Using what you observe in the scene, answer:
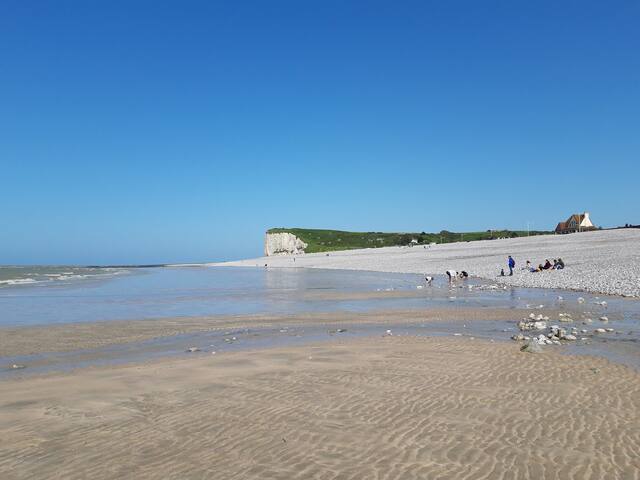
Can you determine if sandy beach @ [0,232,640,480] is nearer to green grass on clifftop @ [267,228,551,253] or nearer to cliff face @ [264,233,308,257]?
green grass on clifftop @ [267,228,551,253]

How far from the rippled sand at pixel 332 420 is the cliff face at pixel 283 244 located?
16687 centimetres

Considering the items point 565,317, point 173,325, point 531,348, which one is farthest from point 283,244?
point 531,348

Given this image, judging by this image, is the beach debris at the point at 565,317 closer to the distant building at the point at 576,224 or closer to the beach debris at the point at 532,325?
the beach debris at the point at 532,325

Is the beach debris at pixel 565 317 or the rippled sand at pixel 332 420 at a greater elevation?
the beach debris at pixel 565 317

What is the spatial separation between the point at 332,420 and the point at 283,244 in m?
178

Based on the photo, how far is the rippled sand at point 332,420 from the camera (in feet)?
21.9

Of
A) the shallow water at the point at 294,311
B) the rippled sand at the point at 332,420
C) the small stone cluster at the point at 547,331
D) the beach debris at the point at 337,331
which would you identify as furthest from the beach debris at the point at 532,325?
the beach debris at the point at 337,331

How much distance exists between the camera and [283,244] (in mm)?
185625

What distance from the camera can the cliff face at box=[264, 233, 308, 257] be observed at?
Result: 182000 millimetres

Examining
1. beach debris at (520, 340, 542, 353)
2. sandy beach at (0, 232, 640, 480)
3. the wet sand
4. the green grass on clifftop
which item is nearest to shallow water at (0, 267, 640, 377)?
sandy beach at (0, 232, 640, 480)

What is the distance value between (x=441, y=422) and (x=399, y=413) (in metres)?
0.77

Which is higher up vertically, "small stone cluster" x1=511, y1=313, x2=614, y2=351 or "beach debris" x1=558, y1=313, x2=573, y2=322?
"beach debris" x1=558, y1=313, x2=573, y2=322

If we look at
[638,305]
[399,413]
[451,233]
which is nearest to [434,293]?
[638,305]

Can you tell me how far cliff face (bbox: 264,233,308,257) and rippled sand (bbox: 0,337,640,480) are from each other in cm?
16687
